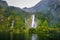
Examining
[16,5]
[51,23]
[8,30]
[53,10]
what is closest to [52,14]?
[53,10]

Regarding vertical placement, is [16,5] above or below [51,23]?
above

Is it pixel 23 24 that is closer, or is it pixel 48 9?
pixel 23 24

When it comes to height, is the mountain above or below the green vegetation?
above

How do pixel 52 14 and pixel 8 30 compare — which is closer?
pixel 8 30

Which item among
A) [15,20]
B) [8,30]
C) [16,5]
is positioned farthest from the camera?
[16,5]

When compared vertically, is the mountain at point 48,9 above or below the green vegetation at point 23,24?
above

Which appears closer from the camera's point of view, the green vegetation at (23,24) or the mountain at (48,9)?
the green vegetation at (23,24)

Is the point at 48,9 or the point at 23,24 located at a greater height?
the point at 48,9

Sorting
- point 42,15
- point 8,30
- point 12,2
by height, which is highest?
point 12,2

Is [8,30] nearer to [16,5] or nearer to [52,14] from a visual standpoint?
[16,5]

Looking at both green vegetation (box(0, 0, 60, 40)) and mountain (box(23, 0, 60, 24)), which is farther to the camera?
mountain (box(23, 0, 60, 24))

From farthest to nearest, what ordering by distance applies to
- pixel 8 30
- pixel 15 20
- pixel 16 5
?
pixel 16 5
pixel 15 20
pixel 8 30
